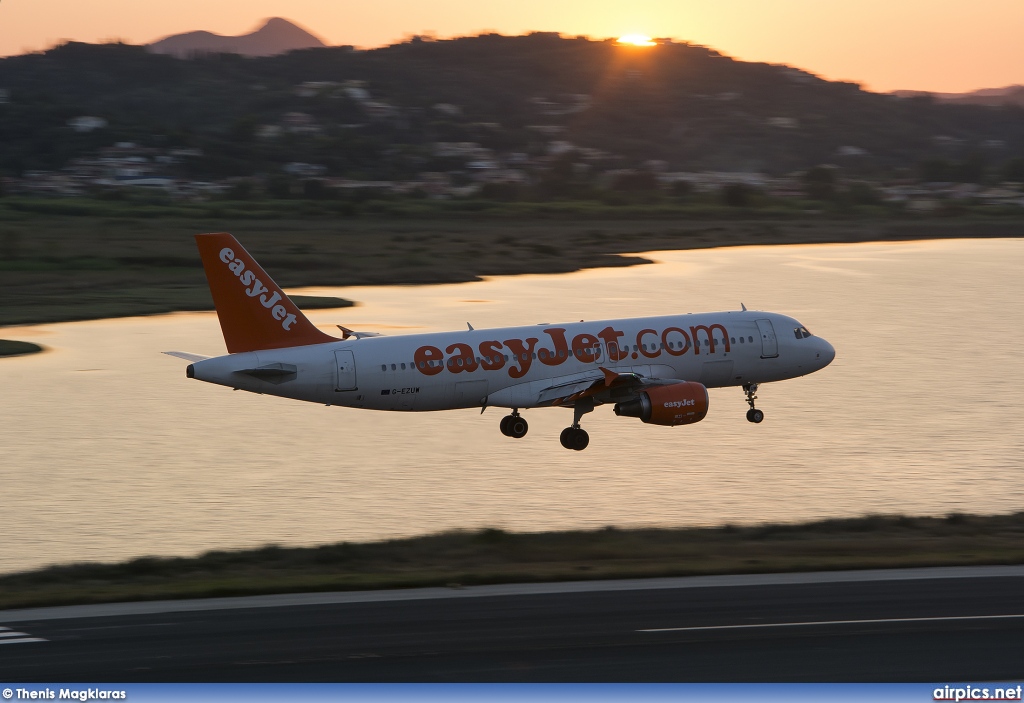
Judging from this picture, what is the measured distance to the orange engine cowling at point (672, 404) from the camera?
49.4 metres

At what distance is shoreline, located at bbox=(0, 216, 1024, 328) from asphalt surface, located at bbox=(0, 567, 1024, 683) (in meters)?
70.2

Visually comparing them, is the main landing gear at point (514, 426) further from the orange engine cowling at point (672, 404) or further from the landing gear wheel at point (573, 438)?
the orange engine cowling at point (672, 404)

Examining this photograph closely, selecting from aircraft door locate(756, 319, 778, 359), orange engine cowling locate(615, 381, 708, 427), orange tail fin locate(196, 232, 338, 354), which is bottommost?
orange engine cowling locate(615, 381, 708, 427)

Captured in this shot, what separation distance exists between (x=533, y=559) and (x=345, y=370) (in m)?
13.4

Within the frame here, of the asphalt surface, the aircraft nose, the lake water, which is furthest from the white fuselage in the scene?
the asphalt surface

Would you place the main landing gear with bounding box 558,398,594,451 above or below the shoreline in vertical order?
below

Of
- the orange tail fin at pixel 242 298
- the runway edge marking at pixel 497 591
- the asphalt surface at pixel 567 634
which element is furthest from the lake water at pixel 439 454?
the asphalt surface at pixel 567 634

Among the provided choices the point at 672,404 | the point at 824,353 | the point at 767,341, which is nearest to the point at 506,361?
the point at 672,404

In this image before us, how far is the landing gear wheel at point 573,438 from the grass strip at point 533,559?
38.7 ft

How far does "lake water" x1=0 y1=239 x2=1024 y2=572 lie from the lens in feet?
143

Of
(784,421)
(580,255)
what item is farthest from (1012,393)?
(580,255)

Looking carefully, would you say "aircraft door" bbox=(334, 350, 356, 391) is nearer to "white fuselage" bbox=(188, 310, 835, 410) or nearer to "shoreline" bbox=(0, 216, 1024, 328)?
"white fuselage" bbox=(188, 310, 835, 410)

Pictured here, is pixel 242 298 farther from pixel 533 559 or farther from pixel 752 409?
pixel 752 409

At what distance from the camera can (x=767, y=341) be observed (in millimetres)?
54688
